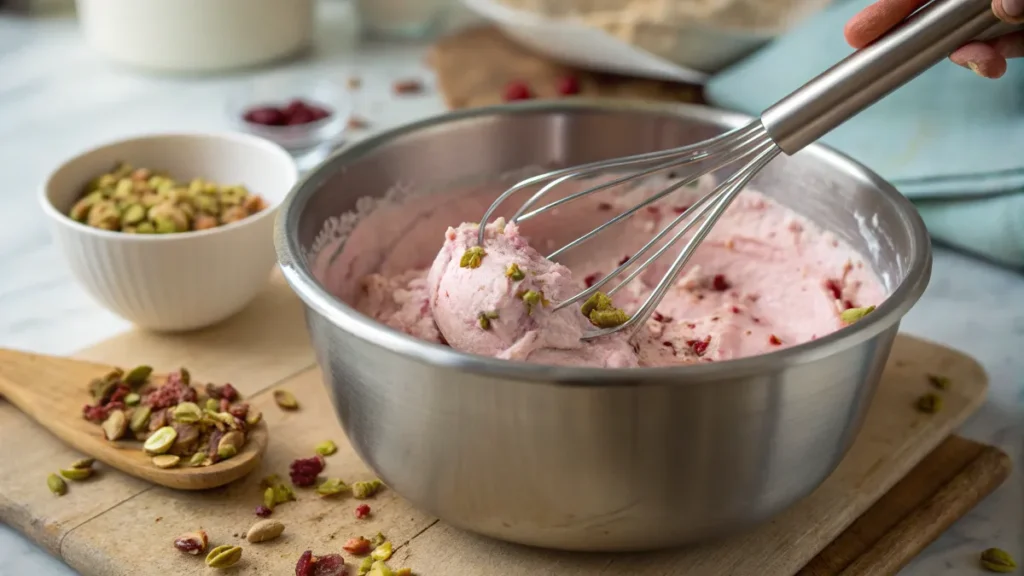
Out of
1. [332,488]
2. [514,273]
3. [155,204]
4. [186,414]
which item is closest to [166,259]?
[155,204]

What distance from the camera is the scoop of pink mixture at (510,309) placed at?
2.89 ft

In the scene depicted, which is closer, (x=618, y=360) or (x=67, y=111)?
(x=618, y=360)

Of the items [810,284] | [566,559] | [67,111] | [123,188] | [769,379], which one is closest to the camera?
[769,379]

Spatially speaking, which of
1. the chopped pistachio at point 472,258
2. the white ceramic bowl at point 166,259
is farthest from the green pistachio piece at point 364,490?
the white ceramic bowl at point 166,259

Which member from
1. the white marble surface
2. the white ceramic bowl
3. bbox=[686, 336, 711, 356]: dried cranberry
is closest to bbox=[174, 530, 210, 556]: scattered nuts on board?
the white marble surface

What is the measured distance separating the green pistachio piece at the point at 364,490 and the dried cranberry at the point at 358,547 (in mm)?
66

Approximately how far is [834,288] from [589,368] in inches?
16.9

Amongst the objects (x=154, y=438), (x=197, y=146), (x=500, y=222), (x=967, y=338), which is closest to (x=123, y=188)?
(x=197, y=146)

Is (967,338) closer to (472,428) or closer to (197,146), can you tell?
(472,428)

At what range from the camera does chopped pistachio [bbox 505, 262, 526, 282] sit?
2.89 feet

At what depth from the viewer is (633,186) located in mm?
1221

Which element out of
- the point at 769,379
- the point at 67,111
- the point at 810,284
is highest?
the point at 769,379

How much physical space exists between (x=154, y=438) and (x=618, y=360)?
0.42 meters

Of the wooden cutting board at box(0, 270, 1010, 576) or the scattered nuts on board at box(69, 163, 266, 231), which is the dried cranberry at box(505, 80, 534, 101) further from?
the wooden cutting board at box(0, 270, 1010, 576)
